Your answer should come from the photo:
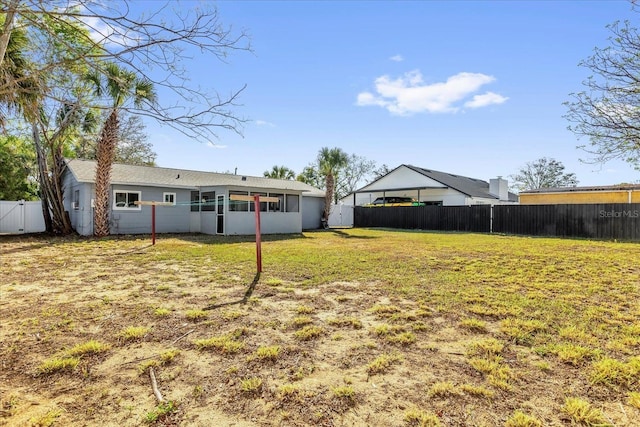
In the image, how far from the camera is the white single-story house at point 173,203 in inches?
572

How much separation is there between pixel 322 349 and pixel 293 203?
47.6 feet

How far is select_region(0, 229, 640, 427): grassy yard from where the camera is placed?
215 cm

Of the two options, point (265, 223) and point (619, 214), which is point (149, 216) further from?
point (619, 214)

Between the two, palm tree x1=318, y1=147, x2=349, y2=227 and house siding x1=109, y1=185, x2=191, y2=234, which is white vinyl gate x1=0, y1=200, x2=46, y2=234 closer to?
house siding x1=109, y1=185, x2=191, y2=234

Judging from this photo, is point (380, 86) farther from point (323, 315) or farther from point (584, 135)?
point (323, 315)

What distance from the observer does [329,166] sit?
21125mm

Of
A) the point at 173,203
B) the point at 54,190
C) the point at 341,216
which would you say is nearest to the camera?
the point at 54,190

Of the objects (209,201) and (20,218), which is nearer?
(209,201)

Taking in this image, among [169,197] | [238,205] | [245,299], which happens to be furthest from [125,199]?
[245,299]

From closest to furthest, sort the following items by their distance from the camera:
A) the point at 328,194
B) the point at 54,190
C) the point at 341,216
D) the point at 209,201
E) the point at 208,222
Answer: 1. the point at 54,190
2. the point at 209,201
3. the point at 208,222
4. the point at 328,194
5. the point at 341,216

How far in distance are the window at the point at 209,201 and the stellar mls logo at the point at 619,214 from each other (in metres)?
17.2

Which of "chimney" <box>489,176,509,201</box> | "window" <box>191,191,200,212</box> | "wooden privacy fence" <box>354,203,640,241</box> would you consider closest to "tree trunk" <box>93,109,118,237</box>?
"window" <box>191,191,200,212</box>

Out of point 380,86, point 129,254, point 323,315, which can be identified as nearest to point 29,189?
point 129,254

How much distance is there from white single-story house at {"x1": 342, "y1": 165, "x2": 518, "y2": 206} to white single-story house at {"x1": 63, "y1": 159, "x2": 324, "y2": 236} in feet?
37.9
